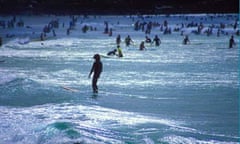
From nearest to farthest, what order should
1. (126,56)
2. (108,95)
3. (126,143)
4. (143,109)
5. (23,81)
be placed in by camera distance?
1. (126,143)
2. (143,109)
3. (108,95)
4. (23,81)
5. (126,56)

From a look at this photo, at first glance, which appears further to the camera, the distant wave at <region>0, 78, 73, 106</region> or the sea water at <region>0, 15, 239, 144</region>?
the distant wave at <region>0, 78, 73, 106</region>

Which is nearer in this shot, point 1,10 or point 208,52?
point 208,52

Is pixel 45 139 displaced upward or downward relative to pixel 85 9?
downward

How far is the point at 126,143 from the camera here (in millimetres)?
9461

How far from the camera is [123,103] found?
13398mm

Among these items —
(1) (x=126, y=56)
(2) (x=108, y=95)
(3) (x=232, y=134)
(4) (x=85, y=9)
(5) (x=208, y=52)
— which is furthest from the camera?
(4) (x=85, y=9)

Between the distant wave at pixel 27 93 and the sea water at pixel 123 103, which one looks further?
the distant wave at pixel 27 93

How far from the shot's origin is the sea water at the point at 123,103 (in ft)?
32.9

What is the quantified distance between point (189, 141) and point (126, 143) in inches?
53.0

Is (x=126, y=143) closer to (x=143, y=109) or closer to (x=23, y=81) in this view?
(x=143, y=109)

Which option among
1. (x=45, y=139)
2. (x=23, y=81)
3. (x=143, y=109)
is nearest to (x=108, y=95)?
(x=143, y=109)

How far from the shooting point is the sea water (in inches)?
395

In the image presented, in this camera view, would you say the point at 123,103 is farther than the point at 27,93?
No

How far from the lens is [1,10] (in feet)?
355
